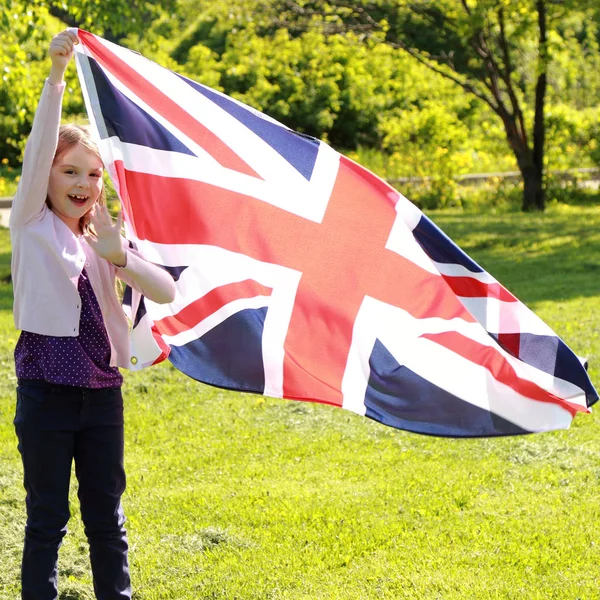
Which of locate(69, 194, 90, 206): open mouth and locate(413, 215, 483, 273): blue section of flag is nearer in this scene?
locate(69, 194, 90, 206): open mouth

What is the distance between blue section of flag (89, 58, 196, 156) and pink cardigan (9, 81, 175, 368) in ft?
0.77

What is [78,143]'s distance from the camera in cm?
325

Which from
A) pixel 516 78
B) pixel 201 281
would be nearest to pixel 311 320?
pixel 201 281

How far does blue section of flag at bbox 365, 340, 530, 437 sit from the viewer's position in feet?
11.1

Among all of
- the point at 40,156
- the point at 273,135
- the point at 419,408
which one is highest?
the point at 273,135

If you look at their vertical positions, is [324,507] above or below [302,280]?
below

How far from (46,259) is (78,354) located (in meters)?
0.30

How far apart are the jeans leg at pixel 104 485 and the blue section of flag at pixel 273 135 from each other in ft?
3.14

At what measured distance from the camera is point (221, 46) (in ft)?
85.5

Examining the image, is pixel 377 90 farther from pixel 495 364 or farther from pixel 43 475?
pixel 43 475

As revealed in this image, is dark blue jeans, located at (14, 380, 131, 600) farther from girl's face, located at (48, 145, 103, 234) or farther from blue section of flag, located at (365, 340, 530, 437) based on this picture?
blue section of flag, located at (365, 340, 530, 437)

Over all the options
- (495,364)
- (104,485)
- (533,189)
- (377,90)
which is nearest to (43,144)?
(104,485)

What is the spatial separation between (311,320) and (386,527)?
1411 mm

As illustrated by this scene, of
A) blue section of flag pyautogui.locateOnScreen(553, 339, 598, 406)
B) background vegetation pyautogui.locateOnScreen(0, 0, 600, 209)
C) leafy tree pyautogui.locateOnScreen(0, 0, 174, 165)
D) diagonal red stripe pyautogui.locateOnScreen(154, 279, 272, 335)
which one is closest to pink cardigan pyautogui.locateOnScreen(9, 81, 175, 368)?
diagonal red stripe pyautogui.locateOnScreen(154, 279, 272, 335)
